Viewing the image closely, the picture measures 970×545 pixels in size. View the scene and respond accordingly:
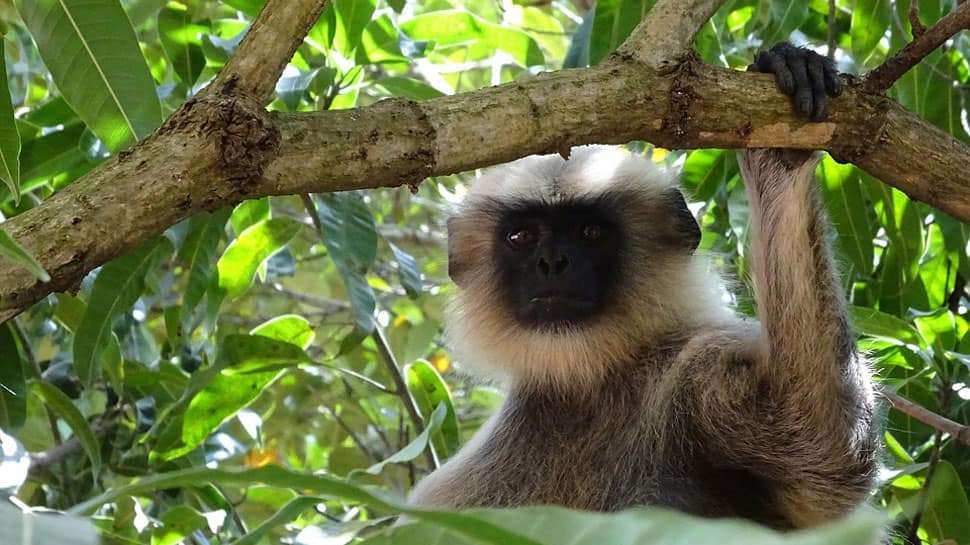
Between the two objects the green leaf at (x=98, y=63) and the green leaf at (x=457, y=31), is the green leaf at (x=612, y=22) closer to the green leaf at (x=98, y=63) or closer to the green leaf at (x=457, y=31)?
the green leaf at (x=457, y=31)

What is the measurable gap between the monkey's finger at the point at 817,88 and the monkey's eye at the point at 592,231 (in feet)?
4.22

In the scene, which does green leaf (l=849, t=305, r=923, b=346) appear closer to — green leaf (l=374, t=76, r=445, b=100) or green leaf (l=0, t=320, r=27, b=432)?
Answer: green leaf (l=374, t=76, r=445, b=100)

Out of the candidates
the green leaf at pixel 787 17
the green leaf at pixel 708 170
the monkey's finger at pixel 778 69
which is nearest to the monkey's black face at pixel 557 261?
the green leaf at pixel 708 170

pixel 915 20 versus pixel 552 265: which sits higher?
pixel 915 20

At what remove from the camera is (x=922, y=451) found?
3.81m

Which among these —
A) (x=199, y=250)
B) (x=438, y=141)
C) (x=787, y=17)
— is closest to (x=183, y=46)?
(x=199, y=250)

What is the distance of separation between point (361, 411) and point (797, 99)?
145 inches

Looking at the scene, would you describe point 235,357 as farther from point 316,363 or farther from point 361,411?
point 361,411

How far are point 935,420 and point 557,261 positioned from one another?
125 cm

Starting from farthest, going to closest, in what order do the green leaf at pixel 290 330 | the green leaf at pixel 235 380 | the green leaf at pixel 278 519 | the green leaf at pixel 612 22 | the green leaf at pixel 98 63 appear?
the green leaf at pixel 290 330 → the green leaf at pixel 235 380 → the green leaf at pixel 612 22 → the green leaf at pixel 98 63 → the green leaf at pixel 278 519

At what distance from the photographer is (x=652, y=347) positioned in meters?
3.84

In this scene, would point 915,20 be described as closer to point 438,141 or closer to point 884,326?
point 884,326

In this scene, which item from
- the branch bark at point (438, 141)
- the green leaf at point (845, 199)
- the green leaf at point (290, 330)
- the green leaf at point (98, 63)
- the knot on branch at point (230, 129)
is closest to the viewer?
the branch bark at point (438, 141)

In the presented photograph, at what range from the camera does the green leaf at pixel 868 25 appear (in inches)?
147
